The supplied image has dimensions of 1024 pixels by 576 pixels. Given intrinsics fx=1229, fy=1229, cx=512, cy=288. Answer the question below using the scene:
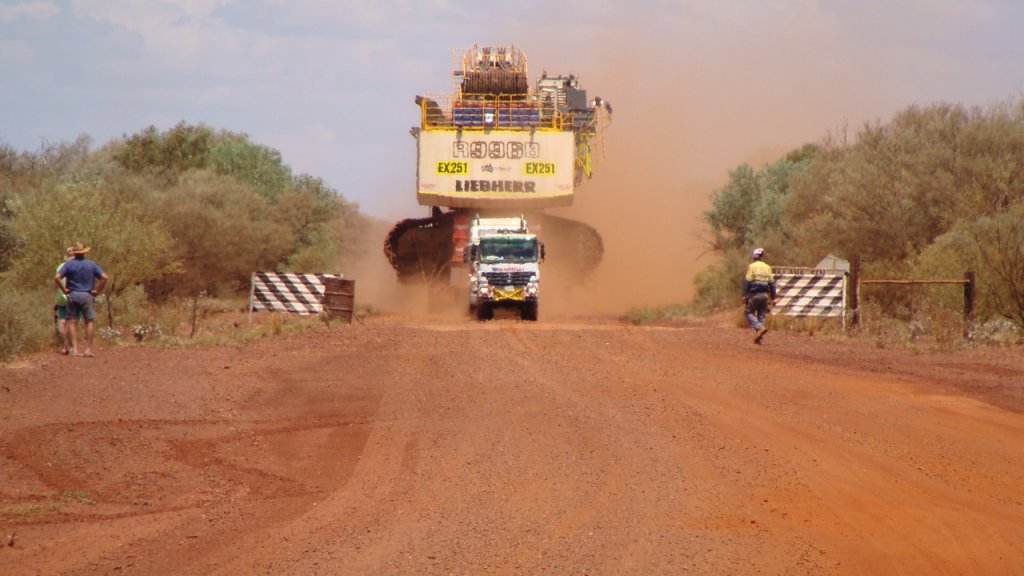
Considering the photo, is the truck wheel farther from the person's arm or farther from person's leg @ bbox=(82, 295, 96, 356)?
the person's arm

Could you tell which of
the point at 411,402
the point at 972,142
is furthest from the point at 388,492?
the point at 972,142

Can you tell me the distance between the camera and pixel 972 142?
3394 cm

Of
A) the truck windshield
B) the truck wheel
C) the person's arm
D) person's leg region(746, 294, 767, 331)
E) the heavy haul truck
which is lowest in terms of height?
the truck wheel

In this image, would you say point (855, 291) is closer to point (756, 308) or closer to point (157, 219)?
point (756, 308)

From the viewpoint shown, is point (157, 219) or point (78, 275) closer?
point (78, 275)

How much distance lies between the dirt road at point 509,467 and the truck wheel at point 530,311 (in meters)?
12.4

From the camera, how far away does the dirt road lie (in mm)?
8055

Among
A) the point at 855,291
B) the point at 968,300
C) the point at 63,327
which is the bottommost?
the point at 63,327

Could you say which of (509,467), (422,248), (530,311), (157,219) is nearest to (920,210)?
(530,311)

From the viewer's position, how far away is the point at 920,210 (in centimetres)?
3341

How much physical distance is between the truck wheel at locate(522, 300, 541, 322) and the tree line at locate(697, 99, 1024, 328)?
25.8 ft

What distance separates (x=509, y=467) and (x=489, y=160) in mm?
26712

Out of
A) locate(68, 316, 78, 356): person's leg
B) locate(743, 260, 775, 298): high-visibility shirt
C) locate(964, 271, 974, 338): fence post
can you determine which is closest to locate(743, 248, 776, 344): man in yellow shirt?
locate(743, 260, 775, 298): high-visibility shirt

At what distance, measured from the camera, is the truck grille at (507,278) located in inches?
1261
